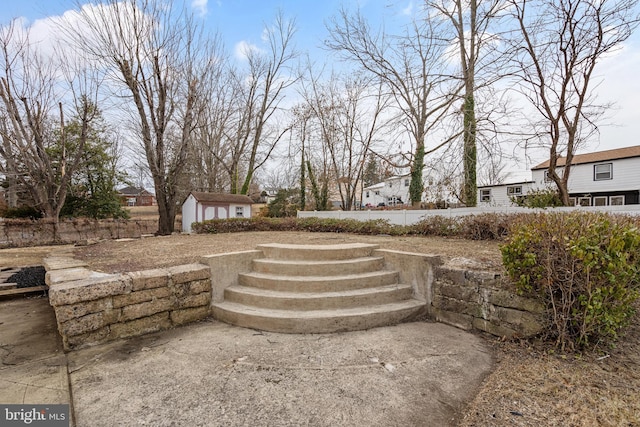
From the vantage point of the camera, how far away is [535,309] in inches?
99.1

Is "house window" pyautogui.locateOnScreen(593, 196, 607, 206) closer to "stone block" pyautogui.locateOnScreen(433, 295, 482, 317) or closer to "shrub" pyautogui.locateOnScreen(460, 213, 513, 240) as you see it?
"shrub" pyautogui.locateOnScreen(460, 213, 513, 240)

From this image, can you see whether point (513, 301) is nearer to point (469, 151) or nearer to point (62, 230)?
point (469, 151)

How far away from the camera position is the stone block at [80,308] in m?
2.51

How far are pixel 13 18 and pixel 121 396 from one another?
14.9 metres

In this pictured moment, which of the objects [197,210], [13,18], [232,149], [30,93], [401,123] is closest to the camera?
[13,18]

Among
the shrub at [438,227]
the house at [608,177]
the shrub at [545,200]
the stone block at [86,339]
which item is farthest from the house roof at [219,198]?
the house at [608,177]

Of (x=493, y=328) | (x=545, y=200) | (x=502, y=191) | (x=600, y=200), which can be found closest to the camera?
(x=493, y=328)

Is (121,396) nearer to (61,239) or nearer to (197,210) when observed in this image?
(61,239)

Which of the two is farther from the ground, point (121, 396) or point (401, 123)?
point (401, 123)

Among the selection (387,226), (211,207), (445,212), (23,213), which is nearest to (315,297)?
(387,226)

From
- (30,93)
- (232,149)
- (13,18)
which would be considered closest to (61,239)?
(30,93)

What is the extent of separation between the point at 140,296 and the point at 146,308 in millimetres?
145

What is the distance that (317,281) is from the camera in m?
3.47

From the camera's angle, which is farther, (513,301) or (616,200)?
(616,200)
